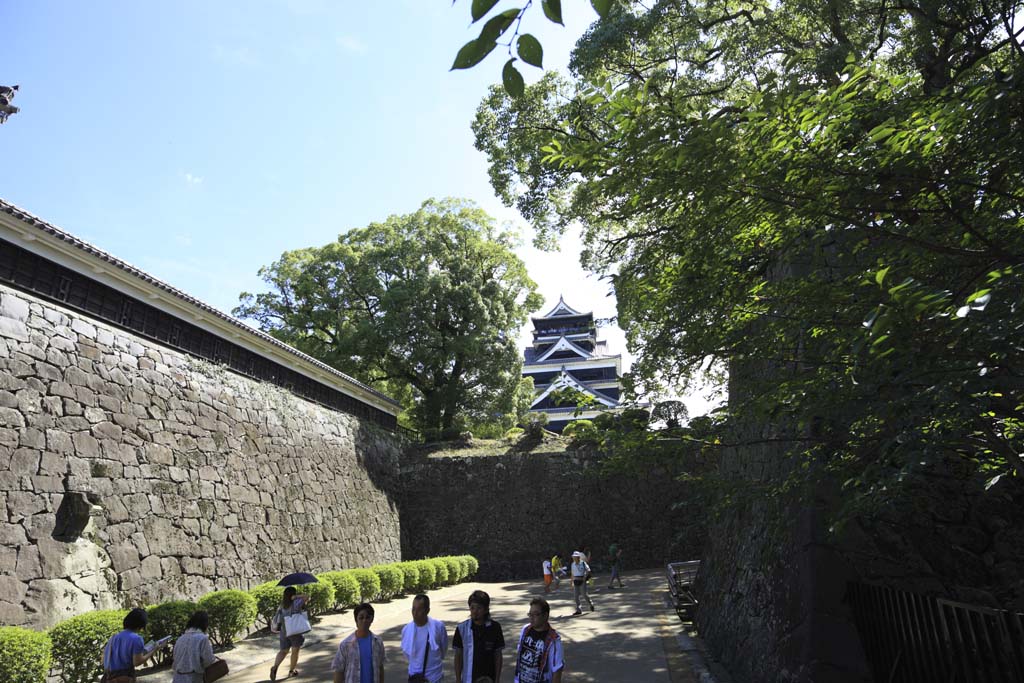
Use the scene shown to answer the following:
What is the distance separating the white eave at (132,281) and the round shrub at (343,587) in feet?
18.2

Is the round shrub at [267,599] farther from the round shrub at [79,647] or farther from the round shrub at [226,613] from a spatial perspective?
the round shrub at [79,647]

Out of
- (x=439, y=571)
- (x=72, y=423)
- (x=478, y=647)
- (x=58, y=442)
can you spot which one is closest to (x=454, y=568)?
(x=439, y=571)

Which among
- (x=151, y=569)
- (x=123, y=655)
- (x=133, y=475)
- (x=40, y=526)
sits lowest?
(x=123, y=655)

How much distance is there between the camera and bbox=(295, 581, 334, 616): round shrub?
38.5ft

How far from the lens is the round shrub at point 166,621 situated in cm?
834

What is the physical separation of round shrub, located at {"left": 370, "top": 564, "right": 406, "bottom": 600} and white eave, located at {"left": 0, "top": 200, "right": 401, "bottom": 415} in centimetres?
563

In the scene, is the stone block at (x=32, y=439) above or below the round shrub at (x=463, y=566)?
above

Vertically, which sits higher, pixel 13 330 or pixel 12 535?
pixel 13 330

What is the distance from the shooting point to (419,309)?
24391 mm

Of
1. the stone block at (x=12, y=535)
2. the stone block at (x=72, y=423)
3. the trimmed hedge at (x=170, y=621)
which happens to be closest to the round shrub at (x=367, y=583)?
the trimmed hedge at (x=170, y=621)

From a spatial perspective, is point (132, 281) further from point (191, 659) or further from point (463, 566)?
point (463, 566)

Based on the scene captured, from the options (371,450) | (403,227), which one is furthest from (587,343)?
(371,450)

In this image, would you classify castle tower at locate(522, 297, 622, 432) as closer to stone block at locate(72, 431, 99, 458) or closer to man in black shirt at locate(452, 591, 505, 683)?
stone block at locate(72, 431, 99, 458)

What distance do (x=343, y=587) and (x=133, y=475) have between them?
4.69 meters
